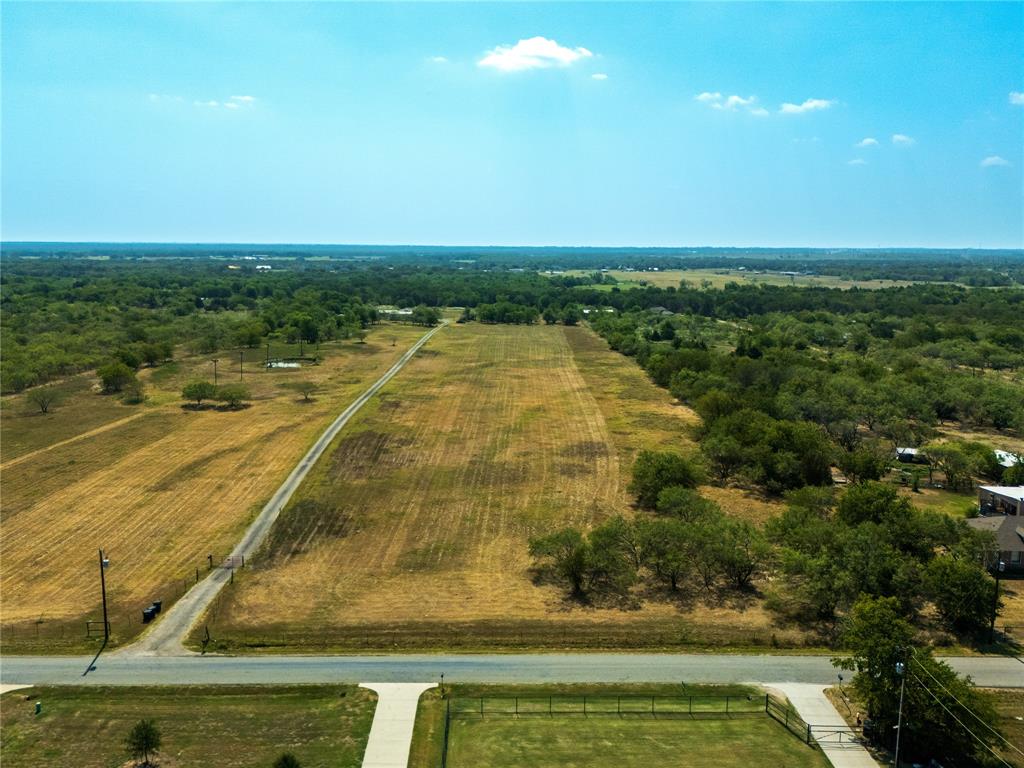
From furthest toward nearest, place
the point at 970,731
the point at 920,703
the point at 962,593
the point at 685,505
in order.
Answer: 1. the point at 685,505
2. the point at 962,593
3. the point at 920,703
4. the point at 970,731

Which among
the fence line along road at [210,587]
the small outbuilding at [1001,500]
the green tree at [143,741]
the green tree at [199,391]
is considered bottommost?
the fence line along road at [210,587]

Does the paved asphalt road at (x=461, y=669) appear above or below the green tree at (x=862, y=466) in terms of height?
below

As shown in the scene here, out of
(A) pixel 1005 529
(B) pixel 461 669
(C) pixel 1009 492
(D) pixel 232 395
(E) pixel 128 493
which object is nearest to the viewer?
(B) pixel 461 669

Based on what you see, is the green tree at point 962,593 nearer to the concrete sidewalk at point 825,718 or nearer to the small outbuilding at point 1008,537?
the small outbuilding at point 1008,537

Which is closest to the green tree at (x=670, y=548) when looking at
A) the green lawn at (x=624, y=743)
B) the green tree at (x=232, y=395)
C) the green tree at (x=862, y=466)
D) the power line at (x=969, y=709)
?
the green lawn at (x=624, y=743)

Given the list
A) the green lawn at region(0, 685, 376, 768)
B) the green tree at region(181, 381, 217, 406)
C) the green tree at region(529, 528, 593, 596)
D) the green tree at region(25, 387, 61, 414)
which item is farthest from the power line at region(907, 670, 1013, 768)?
the green tree at region(25, 387, 61, 414)

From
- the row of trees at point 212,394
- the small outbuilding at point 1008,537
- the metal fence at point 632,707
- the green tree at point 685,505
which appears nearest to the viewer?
the metal fence at point 632,707

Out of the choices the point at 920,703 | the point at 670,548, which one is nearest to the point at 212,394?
the point at 670,548

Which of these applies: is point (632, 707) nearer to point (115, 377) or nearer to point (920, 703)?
point (920, 703)
